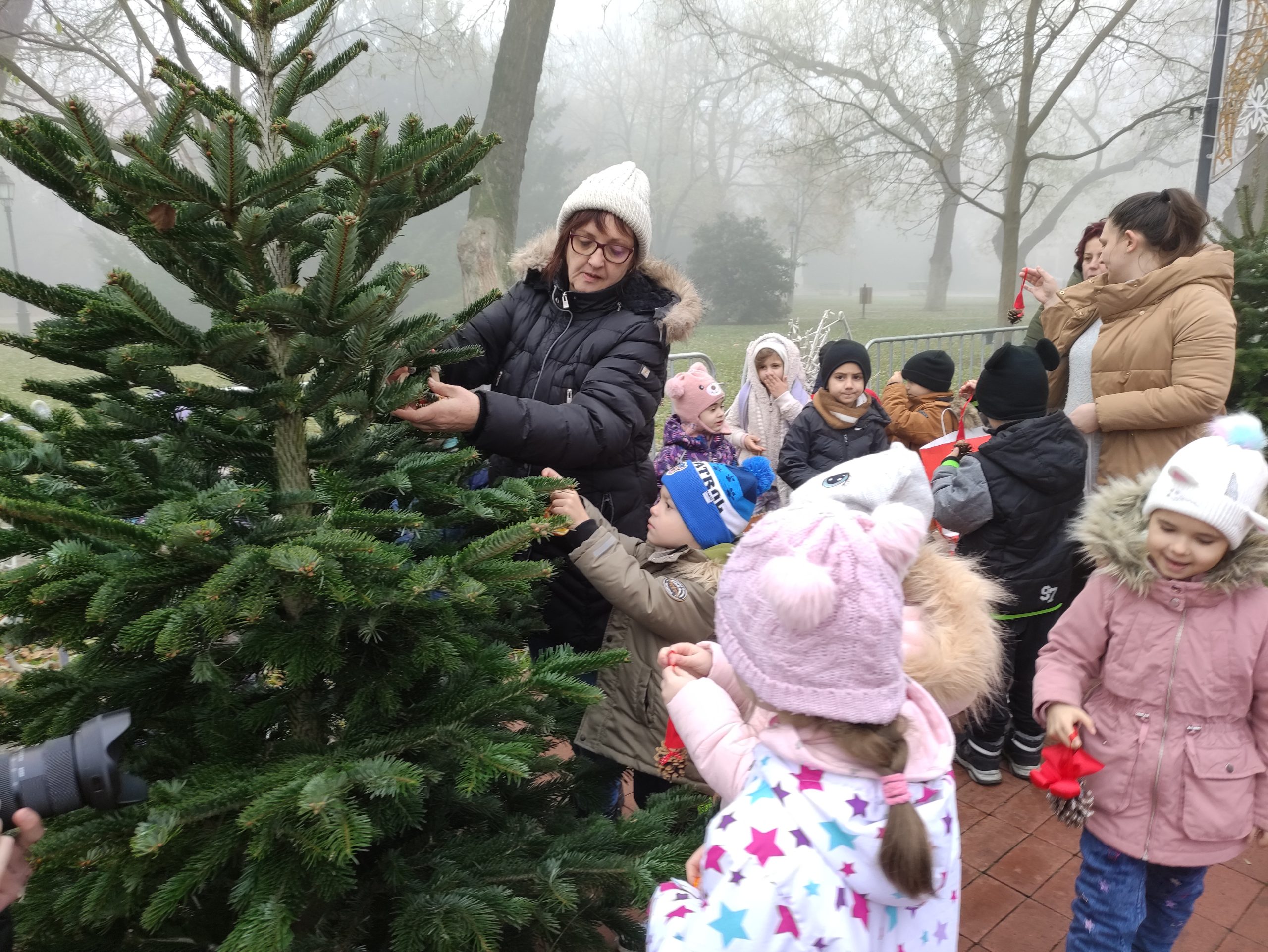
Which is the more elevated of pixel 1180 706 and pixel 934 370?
pixel 934 370

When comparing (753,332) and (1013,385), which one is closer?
(1013,385)

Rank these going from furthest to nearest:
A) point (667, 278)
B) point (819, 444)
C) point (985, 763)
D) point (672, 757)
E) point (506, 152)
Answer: point (506, 152) → point (819, 444) → point (985, 763) → point (667, 278) → point (672, 757)

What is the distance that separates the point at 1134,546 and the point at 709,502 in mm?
1147

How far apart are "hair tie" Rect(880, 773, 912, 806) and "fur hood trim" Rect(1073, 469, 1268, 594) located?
125 cm

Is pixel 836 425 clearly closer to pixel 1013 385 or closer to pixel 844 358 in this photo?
pixel 844 358

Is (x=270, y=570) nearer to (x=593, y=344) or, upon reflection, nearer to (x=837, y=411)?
(x=593, y=344)

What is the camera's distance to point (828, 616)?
3.89 feet

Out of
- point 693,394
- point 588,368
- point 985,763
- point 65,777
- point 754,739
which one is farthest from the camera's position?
point 693,394

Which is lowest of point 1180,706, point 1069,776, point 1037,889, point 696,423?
point 1037,889

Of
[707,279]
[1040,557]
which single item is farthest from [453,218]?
[1040,557]

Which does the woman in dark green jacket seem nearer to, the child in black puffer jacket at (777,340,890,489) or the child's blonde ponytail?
the child in black puffer jacket at (777,340,890,489)

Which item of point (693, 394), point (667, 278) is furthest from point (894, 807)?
point (693, 394)

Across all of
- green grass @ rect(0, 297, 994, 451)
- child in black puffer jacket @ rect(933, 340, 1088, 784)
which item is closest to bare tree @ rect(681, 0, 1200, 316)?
green grass @ rect(0, 297, 994, 451)

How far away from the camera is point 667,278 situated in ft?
7.54
